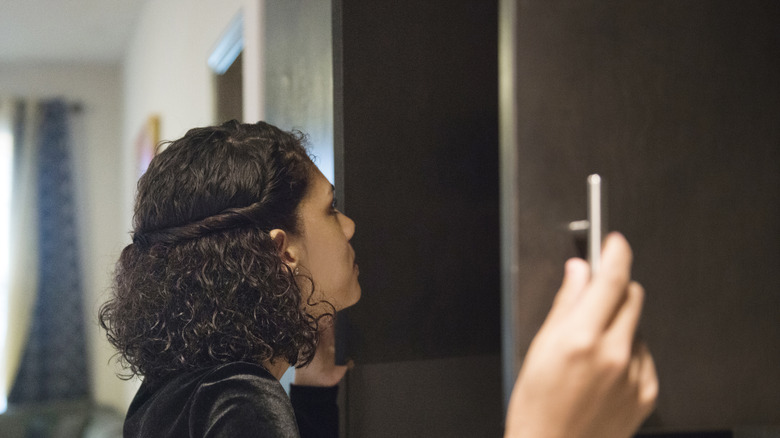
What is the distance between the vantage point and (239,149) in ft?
2.59

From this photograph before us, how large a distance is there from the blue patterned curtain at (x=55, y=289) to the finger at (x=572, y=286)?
11.3 ft

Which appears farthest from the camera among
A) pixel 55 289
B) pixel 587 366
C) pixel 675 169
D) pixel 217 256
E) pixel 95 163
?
pixel 95 163

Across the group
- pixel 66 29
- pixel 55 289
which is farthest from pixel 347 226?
pixel 55 289

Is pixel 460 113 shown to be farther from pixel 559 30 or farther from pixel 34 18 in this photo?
pixel 34 18

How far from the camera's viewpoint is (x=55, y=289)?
335 cm

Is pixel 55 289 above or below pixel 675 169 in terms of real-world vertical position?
below

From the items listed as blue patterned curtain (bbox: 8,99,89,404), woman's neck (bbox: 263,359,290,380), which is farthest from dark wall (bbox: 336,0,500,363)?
blue patterned curtain (bbox: 8,99,89,404)

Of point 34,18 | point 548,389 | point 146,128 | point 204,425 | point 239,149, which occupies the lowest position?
point 204,425

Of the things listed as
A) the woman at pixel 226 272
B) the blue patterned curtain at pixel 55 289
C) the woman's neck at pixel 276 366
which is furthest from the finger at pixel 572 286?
the blue patterned curtain at pixel 55 289

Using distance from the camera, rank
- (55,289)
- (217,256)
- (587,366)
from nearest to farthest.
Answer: (587,366), (217,256), (55,289)

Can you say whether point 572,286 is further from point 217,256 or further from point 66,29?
point 66,29

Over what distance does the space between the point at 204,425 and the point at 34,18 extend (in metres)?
2.50

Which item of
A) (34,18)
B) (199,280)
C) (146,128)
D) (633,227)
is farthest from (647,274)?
(34,18)

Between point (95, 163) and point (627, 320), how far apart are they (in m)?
3.59
